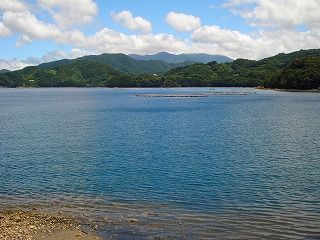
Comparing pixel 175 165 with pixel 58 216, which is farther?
pixel 175 165

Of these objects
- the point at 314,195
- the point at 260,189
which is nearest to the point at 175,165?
the point at 260,189

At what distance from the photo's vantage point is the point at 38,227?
2039 cm

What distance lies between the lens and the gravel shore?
18.9 m

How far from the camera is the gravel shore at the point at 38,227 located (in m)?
18.9

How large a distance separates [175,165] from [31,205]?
17.3 meters

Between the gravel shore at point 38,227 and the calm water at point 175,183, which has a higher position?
the gravel shore at point 38,227

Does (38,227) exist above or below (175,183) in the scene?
above

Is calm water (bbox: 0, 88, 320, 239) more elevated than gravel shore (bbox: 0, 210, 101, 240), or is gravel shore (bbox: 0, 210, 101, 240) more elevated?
gravel shore (bbox: 0, 210, 101, 240)

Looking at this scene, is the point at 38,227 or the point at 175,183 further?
the point at 175,183

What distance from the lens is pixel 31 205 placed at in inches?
1029

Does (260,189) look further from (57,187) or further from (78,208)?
(57,187)

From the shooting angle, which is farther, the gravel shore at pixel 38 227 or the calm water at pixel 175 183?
the calm water at pixel 175 183

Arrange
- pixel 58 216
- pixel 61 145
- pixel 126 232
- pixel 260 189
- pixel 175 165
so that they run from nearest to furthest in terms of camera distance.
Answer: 1. pixel 126 232
2. pixel 58 216
3. pixel 260 189
4. pixel 175 165
5. pixel 61 145

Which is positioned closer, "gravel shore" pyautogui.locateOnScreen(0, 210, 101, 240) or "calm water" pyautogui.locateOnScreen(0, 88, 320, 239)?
"gravel shore" pyautogui.locateOnScreen(0, 210, 101, 240)
